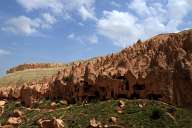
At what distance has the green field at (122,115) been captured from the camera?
125 ft

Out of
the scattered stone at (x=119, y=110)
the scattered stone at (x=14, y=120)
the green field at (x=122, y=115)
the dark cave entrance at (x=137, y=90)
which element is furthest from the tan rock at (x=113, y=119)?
the scattered stone at (x=14, y=120)

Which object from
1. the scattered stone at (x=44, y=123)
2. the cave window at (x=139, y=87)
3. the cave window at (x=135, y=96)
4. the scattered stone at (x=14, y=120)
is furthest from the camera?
the scattered stone at (x=14, y=120)

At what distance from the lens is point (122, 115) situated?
40.7 metres

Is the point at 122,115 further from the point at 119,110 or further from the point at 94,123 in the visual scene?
the point at 94,123

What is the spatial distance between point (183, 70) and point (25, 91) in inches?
891

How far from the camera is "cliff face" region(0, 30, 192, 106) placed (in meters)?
40.4

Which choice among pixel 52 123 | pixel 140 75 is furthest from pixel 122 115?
pixel 52 123

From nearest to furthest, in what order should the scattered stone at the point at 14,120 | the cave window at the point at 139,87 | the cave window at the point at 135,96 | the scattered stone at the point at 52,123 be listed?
the scattered stone at the point at 52,123, the cave window at the point at 139,87, the cave window at the point at 135,96, the scattered stone at the point at 14,120

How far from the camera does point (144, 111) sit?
40469mm

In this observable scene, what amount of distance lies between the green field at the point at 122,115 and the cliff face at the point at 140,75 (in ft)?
4.59

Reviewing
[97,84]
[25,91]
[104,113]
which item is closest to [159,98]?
[104,113]

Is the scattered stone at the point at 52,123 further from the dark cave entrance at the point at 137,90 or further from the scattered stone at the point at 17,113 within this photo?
the dark cave entrance at the point at 137,90

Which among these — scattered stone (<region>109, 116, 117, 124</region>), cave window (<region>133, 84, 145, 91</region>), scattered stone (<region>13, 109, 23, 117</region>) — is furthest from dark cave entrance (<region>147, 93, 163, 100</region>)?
scattered stone (<region>13, 109, 23, 117</region>)

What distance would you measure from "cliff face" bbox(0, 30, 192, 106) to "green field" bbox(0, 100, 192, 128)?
4.59ft
